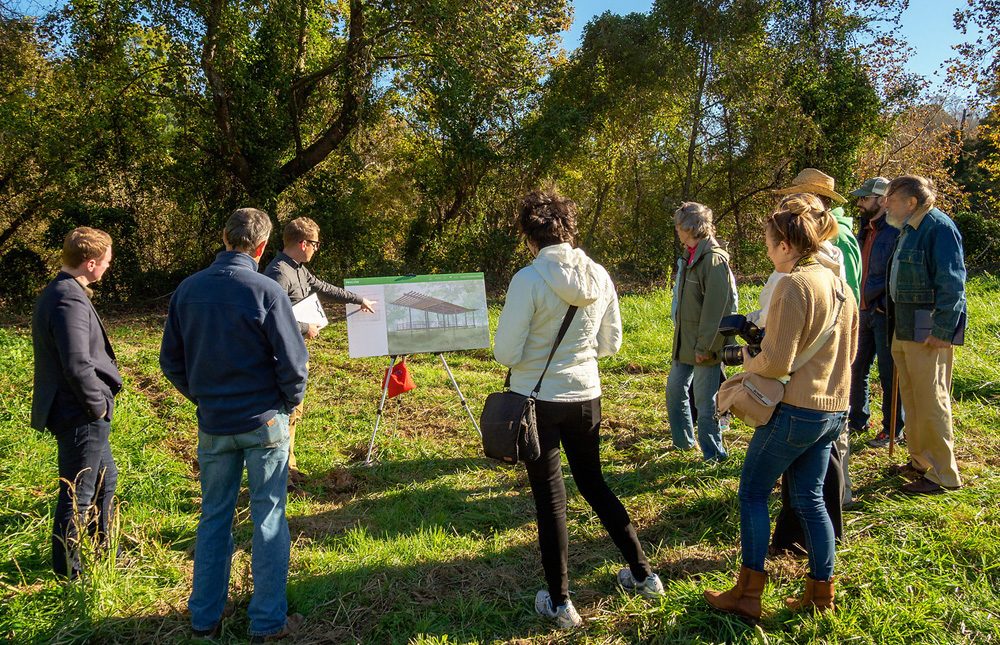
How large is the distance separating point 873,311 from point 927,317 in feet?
3.55

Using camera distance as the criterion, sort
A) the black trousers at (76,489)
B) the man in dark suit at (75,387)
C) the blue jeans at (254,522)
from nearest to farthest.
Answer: the blue jeans at (254,522) < the man in dark suit at (75,387) < the black trousers at (76,489)

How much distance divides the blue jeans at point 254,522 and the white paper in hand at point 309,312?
1496 mm

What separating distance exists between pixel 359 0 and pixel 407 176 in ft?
14.7

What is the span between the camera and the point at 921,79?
16.1m

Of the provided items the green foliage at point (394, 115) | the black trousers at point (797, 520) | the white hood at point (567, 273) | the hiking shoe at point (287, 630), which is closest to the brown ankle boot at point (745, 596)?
the black trousers at point (797, 520)

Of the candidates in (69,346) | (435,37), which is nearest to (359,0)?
(435,37)

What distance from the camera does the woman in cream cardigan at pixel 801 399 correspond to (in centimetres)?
261

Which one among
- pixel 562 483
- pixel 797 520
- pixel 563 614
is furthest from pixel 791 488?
pixel 563 614

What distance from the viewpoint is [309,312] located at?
4395 millimetres

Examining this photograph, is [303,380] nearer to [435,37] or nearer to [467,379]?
[467,379]

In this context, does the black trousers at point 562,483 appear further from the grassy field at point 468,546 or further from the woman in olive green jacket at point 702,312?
the woman in olive green jacket at point 702,312

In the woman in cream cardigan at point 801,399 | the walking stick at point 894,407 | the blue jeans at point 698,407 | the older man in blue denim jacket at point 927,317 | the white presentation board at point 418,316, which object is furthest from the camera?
the white presentation board at point 418,316

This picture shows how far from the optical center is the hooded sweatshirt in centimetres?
274

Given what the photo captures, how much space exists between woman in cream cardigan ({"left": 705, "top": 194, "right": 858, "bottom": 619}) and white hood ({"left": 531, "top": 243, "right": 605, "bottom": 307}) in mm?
773
